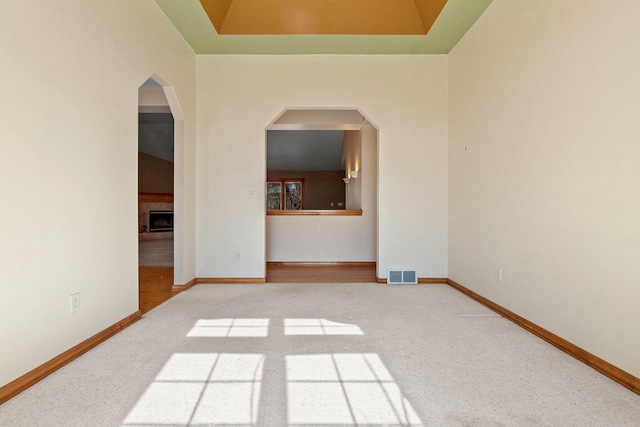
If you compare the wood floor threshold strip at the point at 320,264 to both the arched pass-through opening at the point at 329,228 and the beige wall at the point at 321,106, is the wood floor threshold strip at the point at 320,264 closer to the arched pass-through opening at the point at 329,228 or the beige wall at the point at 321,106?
the arched pass-through opening at the point at 329,228

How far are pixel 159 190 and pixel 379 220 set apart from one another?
781 centimetres

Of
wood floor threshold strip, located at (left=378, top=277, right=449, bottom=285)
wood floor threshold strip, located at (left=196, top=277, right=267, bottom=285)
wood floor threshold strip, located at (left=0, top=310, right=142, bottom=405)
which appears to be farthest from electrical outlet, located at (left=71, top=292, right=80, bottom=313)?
wood floor threshold strip, located at (left=378, top=277, right=449, bottom=285)

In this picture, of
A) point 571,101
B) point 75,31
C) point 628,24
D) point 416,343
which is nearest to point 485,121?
point 571,101

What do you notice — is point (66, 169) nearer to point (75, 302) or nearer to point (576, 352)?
point (75, 302)

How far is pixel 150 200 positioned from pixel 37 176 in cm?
816

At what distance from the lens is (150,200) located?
29.7ft

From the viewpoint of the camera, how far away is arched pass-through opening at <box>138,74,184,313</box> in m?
3.56

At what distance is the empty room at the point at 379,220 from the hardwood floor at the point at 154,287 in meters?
0.04

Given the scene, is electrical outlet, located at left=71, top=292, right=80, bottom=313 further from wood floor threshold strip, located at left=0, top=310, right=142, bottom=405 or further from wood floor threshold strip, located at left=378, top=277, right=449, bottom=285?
→ wood floor threshold strip, located at left=378, top=277, right=449, bottom=285

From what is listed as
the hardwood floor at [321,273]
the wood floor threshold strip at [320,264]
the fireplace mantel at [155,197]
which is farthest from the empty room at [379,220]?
the fireplace mantel at [155,197]

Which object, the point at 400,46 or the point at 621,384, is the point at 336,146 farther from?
the point at 621,384

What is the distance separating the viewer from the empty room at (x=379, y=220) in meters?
1.51

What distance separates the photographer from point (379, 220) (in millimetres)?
3965

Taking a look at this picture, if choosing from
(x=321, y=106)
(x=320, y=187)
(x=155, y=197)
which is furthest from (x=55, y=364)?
(x=320, y=187)
